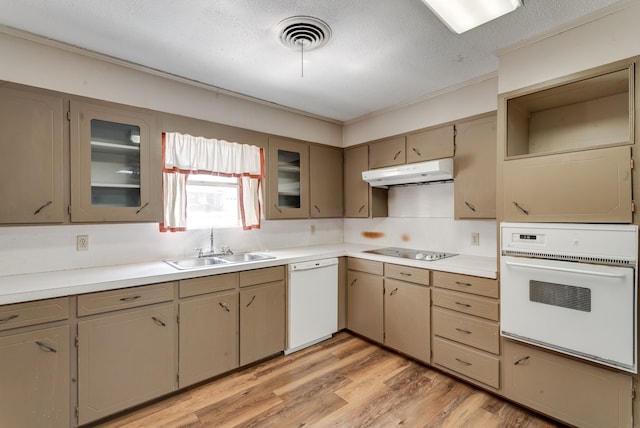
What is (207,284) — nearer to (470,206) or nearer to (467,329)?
(467,329)

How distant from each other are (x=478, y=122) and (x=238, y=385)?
9.68ft

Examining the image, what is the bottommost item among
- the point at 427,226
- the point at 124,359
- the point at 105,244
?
the point at 124,359

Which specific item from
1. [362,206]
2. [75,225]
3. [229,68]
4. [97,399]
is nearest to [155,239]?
[75,225]

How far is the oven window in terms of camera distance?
5.78 feet

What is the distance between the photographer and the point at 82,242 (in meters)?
2.22

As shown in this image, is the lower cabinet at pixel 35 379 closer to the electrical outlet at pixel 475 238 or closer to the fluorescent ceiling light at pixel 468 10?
the fluorescent ceiling light at pixel 468 10

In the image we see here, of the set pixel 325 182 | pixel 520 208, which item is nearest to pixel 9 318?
pixel 325 182

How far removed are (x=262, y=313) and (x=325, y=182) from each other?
1708mm

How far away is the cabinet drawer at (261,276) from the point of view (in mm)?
2484

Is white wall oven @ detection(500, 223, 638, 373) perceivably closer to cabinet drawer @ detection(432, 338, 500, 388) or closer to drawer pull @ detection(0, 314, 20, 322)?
cabinet drawer @ detection(432, 338, 500, 388)

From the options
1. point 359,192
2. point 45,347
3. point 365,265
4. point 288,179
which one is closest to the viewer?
point 45,347

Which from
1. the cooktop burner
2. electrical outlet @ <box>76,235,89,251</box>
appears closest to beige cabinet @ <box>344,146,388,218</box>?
the cooktop burner

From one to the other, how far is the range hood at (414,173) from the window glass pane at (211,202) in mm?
1430

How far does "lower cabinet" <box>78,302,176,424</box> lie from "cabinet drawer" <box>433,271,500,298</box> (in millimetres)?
2082
